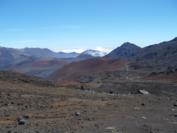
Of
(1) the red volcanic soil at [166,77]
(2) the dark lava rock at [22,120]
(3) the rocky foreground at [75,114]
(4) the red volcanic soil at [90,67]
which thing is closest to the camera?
(3) the rocky foreground at [75,114]

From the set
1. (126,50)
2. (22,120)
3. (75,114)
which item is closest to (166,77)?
(75,114)

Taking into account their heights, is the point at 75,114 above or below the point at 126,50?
below

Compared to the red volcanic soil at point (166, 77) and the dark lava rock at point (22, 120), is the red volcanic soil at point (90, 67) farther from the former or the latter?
the dark lava rock at point (22, 120)

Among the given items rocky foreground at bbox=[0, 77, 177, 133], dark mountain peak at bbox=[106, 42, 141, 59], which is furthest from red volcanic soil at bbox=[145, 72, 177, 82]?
dark mountain peak at bbox=[106, 42, 141, 59]

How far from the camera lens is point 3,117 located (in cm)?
1723

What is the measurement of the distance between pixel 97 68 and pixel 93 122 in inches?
2517

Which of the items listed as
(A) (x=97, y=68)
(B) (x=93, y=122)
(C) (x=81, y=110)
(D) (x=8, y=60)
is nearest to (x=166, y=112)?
(C) (x=81, y=110)

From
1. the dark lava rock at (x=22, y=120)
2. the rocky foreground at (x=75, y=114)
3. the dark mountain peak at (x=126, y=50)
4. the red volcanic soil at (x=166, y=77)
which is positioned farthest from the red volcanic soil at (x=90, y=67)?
the dark lava rock at (x=22, y=120)

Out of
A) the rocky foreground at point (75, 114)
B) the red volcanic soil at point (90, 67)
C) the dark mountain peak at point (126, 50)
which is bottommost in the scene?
the rocky foreground at point (75, 114)

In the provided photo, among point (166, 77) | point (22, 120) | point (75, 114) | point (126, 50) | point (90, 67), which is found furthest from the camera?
point (126, 50)

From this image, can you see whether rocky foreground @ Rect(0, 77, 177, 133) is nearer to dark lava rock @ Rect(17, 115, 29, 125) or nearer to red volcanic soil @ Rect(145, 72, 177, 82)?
dark lava rock @ Rect(17, 115, 29, 125)

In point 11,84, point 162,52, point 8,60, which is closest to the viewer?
point 11,84

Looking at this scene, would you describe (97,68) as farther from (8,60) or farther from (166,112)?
(8,60)

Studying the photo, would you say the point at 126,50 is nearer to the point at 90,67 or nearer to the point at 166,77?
the point at 90,67
